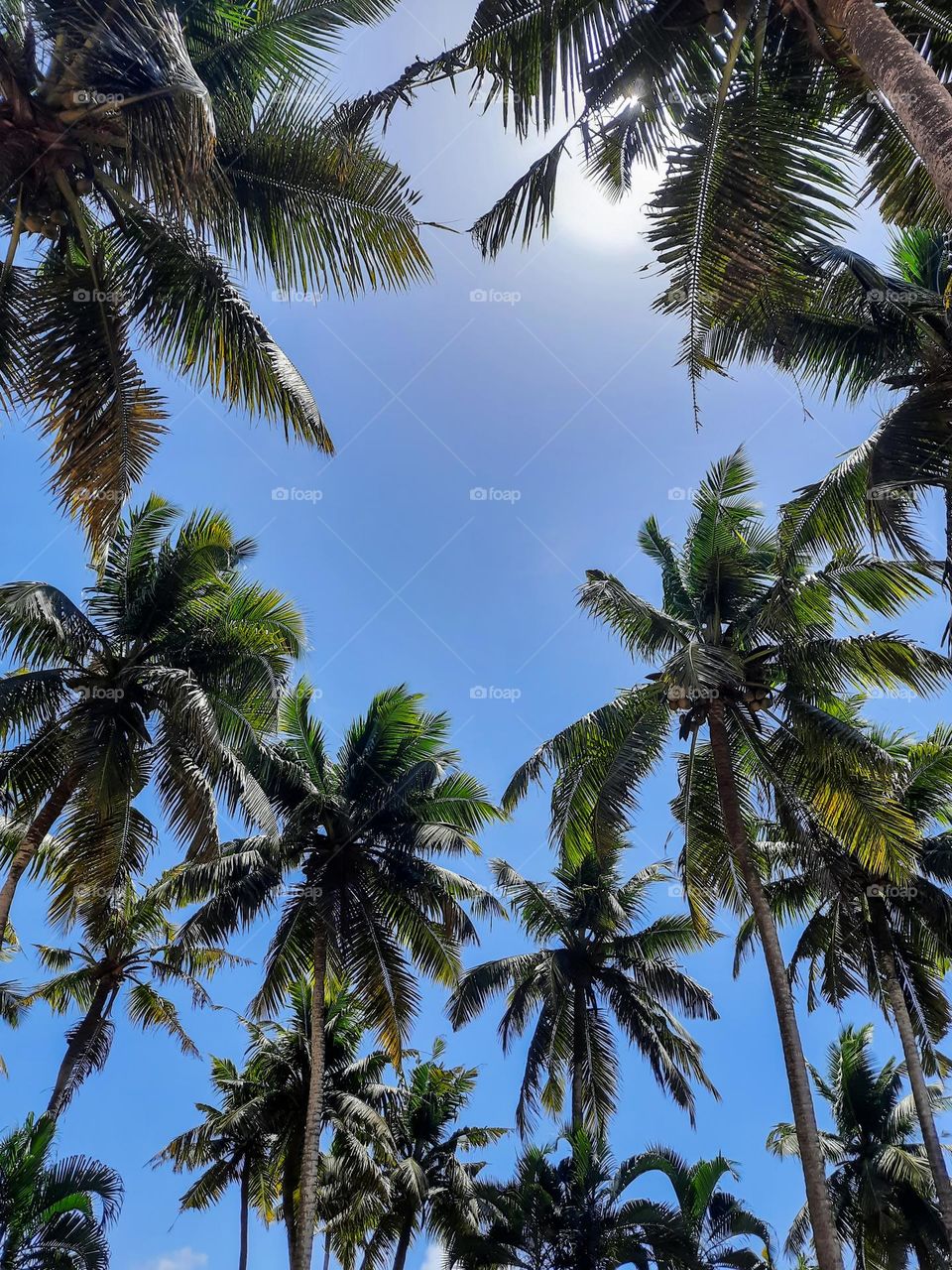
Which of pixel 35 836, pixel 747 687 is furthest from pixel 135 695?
pixel 747 687

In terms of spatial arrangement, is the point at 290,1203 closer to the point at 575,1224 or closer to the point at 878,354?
the point at 575,1224

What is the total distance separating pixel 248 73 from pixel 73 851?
1040 centimetres

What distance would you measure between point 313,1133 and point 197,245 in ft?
49.3

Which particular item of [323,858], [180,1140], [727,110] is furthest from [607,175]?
[180,1140]

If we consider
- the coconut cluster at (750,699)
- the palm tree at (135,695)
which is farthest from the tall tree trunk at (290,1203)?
the coconut cluster at (750,699)

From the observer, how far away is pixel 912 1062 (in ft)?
57.5

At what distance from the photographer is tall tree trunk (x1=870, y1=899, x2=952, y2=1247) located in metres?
17.0

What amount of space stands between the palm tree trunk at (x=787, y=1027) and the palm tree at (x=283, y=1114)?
35.4 feet

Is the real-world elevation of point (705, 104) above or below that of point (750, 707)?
below

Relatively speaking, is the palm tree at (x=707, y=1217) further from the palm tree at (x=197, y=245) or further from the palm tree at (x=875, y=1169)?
the palm tree at (x=197, y=245)

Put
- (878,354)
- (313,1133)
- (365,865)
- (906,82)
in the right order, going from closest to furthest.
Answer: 1. (906,82)
2. (878,354)
3. (313,1133)
4. (365,865)

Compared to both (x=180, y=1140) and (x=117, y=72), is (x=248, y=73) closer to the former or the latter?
(x=117, y=72)

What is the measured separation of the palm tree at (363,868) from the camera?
62.6 ft

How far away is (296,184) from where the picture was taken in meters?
9.20
